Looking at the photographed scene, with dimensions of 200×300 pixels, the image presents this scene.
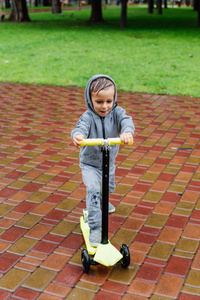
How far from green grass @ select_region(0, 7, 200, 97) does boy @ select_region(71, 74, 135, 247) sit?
520 cm

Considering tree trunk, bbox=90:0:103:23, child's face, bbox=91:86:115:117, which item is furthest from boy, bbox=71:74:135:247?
tree trunk, bbox=90:0:103:23

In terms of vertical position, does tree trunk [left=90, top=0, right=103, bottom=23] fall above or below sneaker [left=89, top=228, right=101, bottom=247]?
above

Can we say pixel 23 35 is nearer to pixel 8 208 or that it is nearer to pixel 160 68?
pixel 160 68

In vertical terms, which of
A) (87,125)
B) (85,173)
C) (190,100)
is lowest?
(190,100)

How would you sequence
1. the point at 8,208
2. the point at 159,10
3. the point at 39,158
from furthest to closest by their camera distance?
the point at 159,10
the point at 39,158
the point at 8,208

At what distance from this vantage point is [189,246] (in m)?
3.23

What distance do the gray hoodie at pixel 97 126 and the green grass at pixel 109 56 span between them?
5165 mm

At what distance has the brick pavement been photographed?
2.81 metres

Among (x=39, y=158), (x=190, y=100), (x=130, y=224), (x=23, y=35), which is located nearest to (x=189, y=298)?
(x=130, y=224)

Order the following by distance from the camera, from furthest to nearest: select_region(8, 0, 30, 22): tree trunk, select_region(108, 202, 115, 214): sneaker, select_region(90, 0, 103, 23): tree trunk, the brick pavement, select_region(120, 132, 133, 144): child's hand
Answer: select_region(8, 0, 30, 22): tree trunk < select_region(90, 0, 103, 23): tree trunk < select_region(108, 202, 115, 214): sneaker < the brick pavement < select_region(120, 132, 133, 144): child's hand

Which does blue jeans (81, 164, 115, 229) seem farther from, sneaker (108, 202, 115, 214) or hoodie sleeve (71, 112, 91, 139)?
sneaker (108, 202, 115, 214)

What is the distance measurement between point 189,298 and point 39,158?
285 centimetres

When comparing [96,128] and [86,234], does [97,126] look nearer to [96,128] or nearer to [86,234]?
[96,128]

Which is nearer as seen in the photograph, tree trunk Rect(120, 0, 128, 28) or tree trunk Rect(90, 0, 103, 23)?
tree trunk Rect(120, 0, 128, 28)
